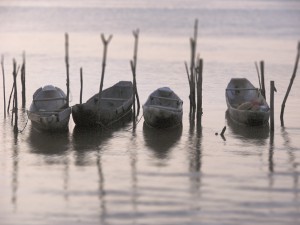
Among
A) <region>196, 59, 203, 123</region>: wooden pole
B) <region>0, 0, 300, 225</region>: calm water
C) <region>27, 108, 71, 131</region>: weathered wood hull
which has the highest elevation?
<region>196, 59, 203, 123</region>: wooden pole

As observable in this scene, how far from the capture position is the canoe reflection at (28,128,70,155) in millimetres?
26625

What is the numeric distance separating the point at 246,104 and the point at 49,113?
272 inches

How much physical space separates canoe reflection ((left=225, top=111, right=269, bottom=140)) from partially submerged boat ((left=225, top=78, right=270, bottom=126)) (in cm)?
15

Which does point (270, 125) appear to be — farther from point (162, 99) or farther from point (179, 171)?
point (179, 171)

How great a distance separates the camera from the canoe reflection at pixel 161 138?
27.0 m

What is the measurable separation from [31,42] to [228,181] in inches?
1901

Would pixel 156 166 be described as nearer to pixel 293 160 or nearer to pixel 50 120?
pixel 293 160

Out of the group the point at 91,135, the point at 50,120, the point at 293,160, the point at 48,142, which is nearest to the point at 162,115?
the point at 91,135

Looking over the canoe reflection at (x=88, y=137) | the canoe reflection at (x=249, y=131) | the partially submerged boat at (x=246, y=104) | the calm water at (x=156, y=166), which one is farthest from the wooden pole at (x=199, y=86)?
the canoe reflection at (x=88, y=137)

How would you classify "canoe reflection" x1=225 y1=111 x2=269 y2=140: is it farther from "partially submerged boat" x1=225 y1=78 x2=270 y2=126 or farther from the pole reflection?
the pole reflection

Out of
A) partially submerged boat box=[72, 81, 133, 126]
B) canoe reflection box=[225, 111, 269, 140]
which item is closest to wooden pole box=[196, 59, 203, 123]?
canoe reflection box=[225, 111, 269, 140]

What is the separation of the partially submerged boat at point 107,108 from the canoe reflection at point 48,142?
33.1 inches

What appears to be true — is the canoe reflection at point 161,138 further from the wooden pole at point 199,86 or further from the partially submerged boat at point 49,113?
the partially submerged boat at point 49,113

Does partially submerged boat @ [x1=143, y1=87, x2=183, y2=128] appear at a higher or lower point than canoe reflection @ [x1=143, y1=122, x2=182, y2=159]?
higher
